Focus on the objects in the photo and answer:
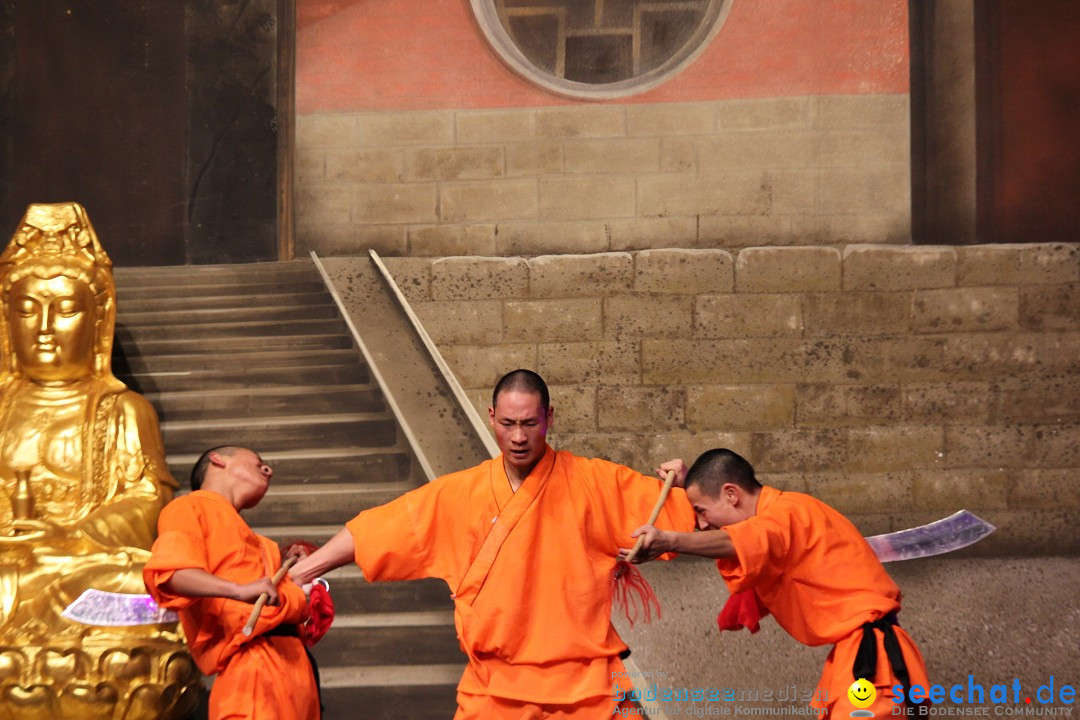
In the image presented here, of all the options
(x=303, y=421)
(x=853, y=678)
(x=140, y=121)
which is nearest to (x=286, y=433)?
(x=303, y=421)

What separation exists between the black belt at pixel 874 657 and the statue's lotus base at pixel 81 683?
1867 millimetres

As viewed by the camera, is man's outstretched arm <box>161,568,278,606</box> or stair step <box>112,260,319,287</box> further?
stair step <box>112,260,319,287</box>

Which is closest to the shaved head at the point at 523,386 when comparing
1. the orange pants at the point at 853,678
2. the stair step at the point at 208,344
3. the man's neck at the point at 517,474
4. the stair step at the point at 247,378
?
the man's neck at the point at 517,474

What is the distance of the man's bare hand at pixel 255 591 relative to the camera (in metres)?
2.20

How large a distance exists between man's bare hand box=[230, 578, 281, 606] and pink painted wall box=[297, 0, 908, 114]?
240cm

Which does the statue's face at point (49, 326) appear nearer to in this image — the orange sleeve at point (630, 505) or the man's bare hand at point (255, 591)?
the man's bare hand at point (255, 591)

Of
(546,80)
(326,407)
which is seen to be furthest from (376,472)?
(546,80)

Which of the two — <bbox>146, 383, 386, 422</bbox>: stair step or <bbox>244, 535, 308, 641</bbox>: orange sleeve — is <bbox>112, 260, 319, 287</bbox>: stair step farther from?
<bbox>244, 535, 308, 641</bbox>: orange sleeve

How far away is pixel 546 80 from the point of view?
4062mm

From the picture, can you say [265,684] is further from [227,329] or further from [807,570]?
[227,329]

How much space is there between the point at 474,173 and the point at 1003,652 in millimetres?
2576

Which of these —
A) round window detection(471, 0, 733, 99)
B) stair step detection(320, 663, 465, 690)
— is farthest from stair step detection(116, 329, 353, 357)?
stair step detection(320, 663, 465, 690)

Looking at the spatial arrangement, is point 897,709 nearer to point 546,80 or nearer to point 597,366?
point 597,366

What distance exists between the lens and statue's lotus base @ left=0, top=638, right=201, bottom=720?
2865 millimetres
